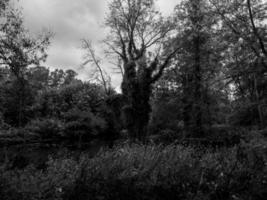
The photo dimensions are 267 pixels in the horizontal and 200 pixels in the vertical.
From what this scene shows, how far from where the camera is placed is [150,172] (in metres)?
3.82

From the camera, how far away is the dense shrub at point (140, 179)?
325cm

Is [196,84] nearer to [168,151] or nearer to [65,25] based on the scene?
[65,25]

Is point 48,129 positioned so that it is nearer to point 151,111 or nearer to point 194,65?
point 151,111

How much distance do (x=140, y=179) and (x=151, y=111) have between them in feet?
46.9

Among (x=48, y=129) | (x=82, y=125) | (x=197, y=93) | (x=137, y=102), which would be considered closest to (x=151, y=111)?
(x=137, y=102)

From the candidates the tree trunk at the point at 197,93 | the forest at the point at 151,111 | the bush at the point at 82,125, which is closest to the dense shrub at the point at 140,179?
the forest at the point at 151,111

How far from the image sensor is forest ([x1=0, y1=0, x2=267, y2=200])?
368 centimetres

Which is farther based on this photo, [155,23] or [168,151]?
[155,23]

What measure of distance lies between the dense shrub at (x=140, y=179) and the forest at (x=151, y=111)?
2cm

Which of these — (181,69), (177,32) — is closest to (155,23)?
(177,32)

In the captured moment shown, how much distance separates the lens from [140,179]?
368cm

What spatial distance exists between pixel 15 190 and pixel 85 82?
63.3ft

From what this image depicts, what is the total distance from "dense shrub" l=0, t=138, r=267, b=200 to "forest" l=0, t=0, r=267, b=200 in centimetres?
2

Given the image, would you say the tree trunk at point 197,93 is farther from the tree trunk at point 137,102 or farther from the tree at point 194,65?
the tree trunk at point 137,102
